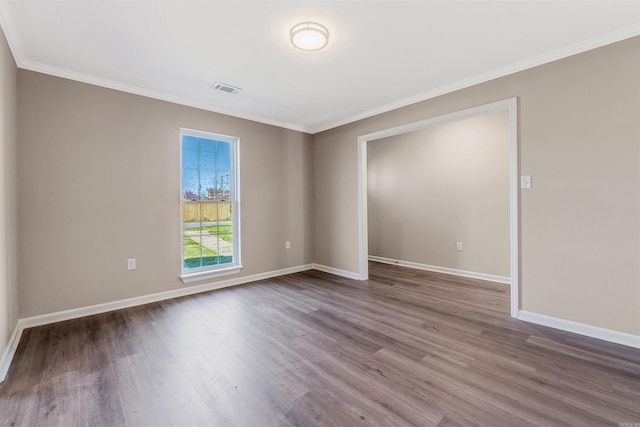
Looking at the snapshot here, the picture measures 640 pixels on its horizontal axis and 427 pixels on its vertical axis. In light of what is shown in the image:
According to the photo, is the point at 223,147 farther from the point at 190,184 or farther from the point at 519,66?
the point at 519,66

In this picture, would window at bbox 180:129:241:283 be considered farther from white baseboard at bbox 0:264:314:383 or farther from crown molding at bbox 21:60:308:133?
crown molding at bbox 21:60:308:133

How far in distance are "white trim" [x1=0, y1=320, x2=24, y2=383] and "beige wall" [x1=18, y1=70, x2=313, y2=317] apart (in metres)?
0.20

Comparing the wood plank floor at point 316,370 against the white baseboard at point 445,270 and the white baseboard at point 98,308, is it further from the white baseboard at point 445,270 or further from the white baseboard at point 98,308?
the white baseboard at point 445,270

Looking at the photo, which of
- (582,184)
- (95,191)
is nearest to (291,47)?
(95,191)

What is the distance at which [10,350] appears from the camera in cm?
208

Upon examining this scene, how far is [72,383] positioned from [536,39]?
171 inches

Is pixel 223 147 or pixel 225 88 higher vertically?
pixel 225 88

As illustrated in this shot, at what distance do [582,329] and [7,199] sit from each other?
16.3 feet

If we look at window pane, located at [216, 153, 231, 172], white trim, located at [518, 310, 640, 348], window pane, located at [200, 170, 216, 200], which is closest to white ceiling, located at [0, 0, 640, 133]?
window pane, located at [216, 153, 231, 172]

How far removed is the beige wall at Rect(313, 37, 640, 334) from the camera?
7.18 ft

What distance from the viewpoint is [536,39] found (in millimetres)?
2279

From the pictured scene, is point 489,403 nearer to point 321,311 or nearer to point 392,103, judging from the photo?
point 321,311

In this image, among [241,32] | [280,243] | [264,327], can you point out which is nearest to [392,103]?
[241,32]

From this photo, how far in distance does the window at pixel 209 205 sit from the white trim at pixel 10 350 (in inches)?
57.4
